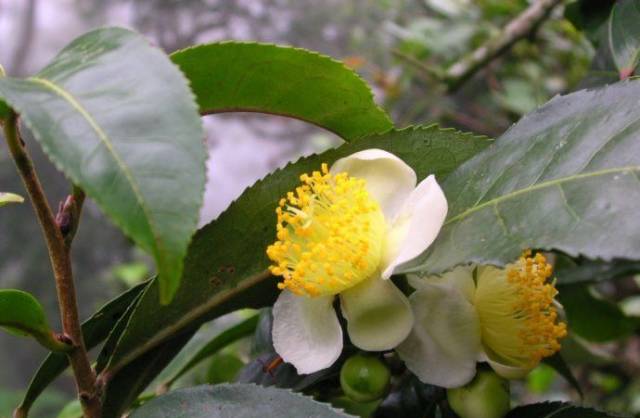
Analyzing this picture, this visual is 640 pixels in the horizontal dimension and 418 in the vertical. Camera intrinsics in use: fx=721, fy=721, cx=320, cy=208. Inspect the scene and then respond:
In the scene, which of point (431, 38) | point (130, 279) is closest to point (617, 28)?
point (431, 38)

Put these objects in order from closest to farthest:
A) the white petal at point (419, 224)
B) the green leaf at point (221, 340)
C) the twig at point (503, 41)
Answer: the white petal at point (419, 224) < the green leaf at point (221, 340) < the twig at point (503, 41)

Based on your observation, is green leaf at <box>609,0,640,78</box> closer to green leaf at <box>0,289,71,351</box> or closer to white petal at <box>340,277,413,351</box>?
white petal at <box>340,277,413,351</box>

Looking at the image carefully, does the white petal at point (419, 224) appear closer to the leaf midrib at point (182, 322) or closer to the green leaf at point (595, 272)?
the leaf midrib at point (182, 322)

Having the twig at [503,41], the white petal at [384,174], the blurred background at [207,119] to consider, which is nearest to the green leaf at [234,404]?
the white petal at [384,174]

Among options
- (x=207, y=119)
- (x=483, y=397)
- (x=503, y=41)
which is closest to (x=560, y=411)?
(x=483, y=397)

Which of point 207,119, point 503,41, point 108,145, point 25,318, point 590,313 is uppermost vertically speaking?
point 108,145

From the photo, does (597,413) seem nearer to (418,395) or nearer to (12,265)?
(418,395)

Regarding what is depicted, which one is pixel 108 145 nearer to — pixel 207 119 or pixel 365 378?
pixel 365 378
